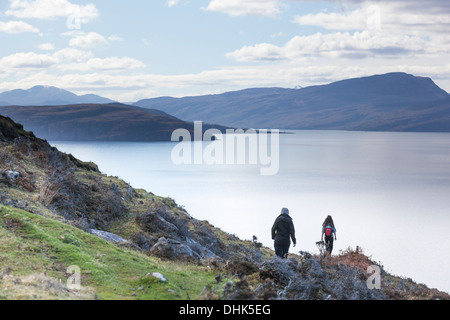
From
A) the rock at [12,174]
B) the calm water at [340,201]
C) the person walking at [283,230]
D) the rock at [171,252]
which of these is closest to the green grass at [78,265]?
the rock at [171,252]

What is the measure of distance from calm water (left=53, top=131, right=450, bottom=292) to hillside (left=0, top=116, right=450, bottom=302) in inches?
903

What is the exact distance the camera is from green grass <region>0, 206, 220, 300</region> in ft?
33.0

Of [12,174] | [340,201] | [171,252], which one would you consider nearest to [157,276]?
[171,252]

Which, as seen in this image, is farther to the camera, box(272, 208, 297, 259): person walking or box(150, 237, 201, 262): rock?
box(272, 208, 297, 259): person walking

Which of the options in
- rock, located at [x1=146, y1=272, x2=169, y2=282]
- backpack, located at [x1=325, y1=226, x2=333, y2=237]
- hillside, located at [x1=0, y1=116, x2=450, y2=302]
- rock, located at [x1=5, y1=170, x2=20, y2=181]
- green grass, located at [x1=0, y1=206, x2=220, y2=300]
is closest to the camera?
green grass, located at [x1=0, y1=206, x2=220, y2=300]

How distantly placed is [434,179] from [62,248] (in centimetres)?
9406

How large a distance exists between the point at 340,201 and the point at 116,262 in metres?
58.1

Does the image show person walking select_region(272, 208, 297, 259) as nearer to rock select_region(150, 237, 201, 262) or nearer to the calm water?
rock select_region(150, 237, 201, 262)

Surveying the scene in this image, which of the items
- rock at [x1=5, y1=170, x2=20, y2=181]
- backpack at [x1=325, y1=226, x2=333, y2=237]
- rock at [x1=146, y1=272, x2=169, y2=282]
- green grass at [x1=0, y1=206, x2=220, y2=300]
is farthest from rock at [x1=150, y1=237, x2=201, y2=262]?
backpack at [x1=325, y1=226, x2=333, y2=237]

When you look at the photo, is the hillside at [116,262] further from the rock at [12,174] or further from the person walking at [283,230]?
the person walking at [283,230]

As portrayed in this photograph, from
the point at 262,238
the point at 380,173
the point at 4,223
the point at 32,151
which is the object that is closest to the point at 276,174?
the point at 380,173

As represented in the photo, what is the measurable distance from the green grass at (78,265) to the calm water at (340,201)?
27.4m
